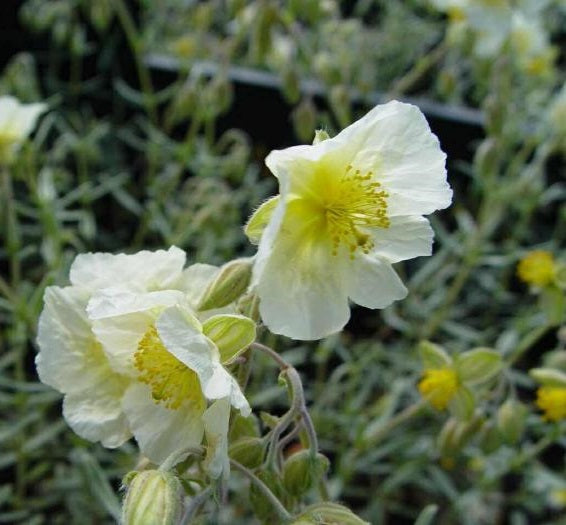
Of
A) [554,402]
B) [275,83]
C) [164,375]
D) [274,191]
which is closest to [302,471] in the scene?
[164,375]

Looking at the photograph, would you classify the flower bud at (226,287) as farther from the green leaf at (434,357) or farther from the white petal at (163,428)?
the green leaf at (434,357)

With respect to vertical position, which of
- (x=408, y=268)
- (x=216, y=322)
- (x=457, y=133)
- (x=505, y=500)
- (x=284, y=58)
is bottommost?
(x=505, y=500)

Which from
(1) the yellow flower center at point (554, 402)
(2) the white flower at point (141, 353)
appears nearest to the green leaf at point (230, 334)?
(2) the white flower at point (141, 353)

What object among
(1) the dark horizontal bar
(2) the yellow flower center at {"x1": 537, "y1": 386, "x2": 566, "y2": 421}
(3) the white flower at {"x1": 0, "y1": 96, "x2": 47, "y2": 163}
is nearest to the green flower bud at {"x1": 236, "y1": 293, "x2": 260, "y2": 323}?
(2) the yellow flower center at {"x1": 537, "y1": 386, "x2": 566, "y2": 421}

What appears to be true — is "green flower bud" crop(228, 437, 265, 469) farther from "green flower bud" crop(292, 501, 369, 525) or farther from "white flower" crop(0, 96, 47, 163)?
"white flower" crop(0, 96, 47, 163)

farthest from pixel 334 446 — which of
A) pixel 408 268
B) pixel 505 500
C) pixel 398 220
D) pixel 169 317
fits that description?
pixel 169 317

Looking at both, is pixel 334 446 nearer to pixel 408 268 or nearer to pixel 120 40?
pixel 408 268
